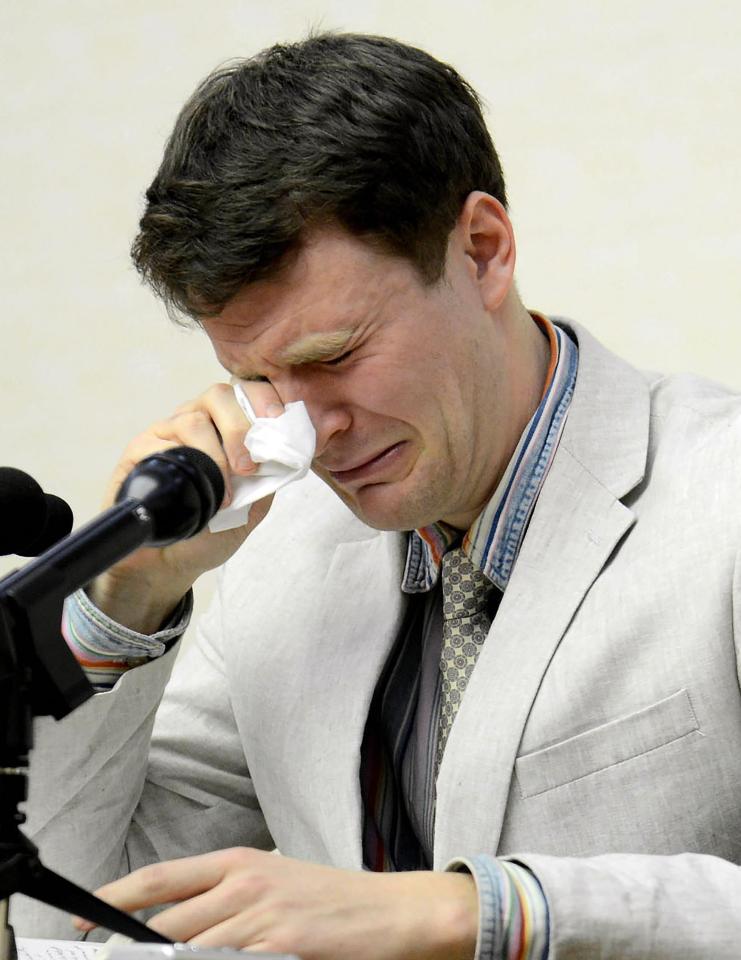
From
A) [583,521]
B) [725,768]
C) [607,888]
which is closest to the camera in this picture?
[607,888]

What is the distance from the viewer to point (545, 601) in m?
1.33

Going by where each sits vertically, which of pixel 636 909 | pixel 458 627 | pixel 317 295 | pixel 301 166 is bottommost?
pixel 636 909

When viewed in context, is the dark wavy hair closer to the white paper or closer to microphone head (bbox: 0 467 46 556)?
microphone head (bbox: 0 467 46 556)

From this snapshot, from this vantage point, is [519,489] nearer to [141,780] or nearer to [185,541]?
[185,541]

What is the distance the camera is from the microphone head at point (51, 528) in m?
1.03

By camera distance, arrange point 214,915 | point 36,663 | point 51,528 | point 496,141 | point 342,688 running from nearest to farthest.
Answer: point 36,663 < point 214,915 < point 51,528 < point 342,688 < point 496,141

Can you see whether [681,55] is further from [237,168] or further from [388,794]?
[388,794]

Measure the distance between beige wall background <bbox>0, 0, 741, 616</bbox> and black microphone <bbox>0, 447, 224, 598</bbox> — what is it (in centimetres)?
144

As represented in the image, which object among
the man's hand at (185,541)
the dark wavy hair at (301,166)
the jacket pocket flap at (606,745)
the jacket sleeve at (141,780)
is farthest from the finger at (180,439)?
the jacket pocket flap at (606,745)

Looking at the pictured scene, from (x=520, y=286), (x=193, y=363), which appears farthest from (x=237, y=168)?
(x=193, y=363)

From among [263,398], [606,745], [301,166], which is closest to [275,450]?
[263,398]

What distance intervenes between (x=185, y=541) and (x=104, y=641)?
181mm

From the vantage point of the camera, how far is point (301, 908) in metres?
0.93

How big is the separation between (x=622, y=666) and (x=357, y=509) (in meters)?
0.32
